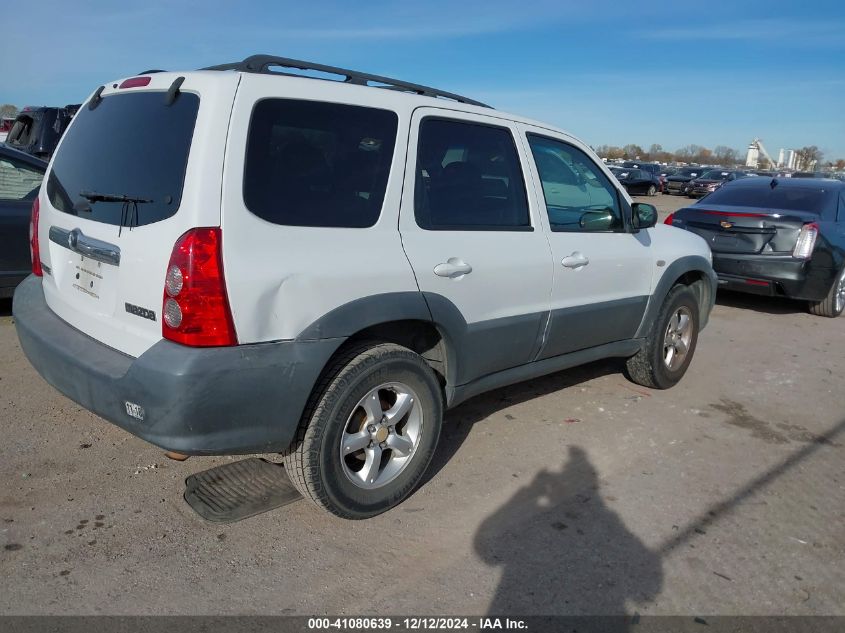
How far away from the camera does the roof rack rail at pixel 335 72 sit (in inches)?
118

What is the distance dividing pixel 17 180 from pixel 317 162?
4218 mm

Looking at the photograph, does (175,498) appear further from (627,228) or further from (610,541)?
(627,228)

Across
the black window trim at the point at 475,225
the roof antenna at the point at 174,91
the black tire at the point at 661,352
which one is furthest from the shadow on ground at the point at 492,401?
the roof antenna at the point at 174,91

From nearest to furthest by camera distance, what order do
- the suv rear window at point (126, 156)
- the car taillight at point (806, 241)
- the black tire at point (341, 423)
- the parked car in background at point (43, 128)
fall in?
the suv rear window at point (126, 156), the black tire at point (341, 423), the car taillight at point (806, 241), the parked car in background at point (43, 128)

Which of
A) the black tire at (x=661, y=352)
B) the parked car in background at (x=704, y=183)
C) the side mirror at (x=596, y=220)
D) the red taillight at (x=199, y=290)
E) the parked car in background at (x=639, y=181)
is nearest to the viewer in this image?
the red taillight at (x=199, y=290)

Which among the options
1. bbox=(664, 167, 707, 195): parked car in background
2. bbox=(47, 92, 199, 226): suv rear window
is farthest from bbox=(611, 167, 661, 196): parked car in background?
bbox=(47, 92, 199, 226): suv rear window

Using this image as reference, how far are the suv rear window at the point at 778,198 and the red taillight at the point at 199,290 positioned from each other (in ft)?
24.7

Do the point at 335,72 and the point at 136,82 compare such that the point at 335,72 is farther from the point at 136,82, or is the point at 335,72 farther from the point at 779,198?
the point at 779,198

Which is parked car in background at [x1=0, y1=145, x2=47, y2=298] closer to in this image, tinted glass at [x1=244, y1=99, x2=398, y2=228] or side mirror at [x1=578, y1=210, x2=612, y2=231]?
tinted glass at [x1=244, y1=99, x2=398, y2=228]

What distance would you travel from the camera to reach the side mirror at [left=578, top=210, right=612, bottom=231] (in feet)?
13.8

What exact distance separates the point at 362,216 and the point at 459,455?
163cm

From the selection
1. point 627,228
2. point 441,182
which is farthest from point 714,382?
point 441,182

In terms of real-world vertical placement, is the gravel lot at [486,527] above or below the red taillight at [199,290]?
below

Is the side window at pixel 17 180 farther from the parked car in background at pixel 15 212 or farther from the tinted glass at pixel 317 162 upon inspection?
the tinted glass at pixel 317 162
